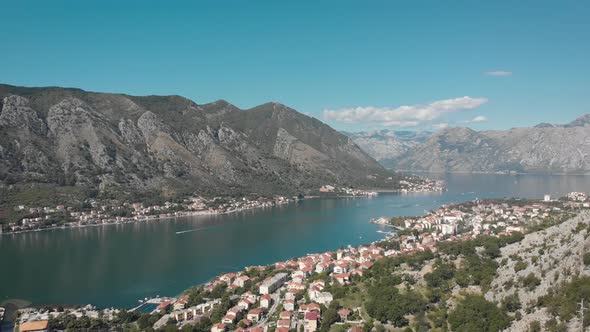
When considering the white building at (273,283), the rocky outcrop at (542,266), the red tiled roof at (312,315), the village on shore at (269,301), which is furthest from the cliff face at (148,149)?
the rocky outcrop at (542,266)

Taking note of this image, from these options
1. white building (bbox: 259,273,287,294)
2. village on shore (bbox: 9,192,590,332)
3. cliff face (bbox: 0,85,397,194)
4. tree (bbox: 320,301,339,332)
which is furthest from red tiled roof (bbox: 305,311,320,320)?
cliff face (bbox: 0,85,397,194)

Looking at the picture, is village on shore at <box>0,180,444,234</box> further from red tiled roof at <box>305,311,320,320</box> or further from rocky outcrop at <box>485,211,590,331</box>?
rocky outcrop at <box>485,211,590,331</box>

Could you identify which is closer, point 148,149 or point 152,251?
point 152,251

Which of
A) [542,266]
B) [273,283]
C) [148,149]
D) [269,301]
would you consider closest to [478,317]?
[542,266]

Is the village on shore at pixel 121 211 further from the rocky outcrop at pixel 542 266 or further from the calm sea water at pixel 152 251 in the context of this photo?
the rocky outcrop at pixel 542 266

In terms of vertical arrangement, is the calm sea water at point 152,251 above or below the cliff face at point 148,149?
below

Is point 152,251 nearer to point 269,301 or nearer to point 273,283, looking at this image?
point 273,283
